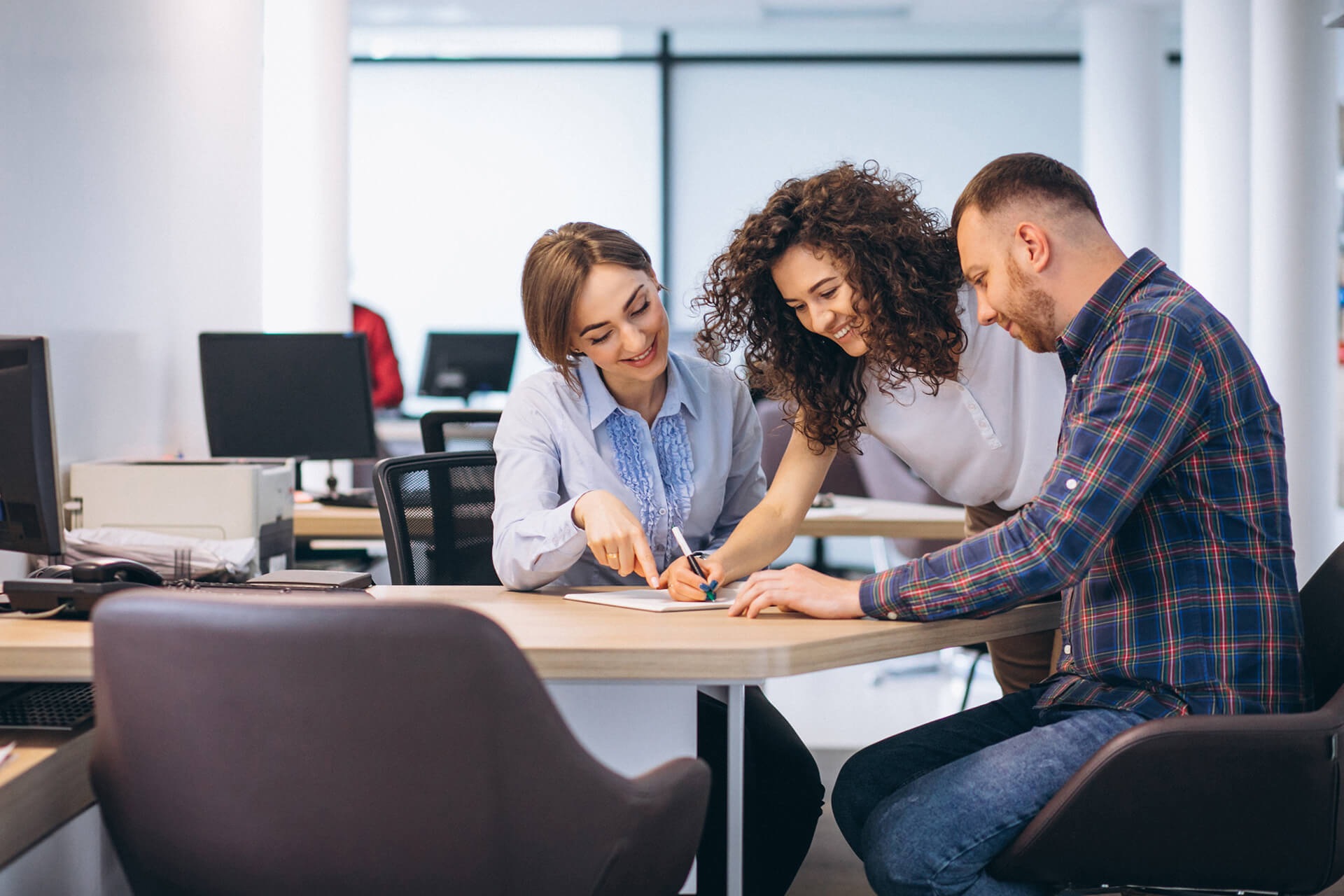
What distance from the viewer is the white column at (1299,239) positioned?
4617mm

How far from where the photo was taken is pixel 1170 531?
4.51ft

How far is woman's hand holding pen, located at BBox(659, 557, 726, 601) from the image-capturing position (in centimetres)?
166

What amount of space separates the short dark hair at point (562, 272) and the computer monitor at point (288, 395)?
4.93 feet

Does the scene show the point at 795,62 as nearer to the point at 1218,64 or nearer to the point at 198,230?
the point at 1218,64

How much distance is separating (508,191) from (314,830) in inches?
263

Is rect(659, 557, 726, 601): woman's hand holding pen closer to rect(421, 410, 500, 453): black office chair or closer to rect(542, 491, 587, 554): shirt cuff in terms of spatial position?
rect(542, 491, 587, 554): shirt cuff

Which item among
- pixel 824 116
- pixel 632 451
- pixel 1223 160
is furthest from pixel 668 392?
pixel 824 116

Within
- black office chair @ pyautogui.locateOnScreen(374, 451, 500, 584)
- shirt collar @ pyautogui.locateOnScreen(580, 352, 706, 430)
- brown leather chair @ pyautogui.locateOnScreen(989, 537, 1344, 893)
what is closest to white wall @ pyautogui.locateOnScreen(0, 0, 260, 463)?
→ black office chair @ pyautogui.locateOnScreen(374, 451, 500, 584)

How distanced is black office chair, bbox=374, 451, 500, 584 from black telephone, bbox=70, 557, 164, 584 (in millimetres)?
447

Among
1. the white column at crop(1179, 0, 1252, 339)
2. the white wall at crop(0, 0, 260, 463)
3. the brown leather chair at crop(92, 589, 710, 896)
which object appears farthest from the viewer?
the white column at crop(1179, 0, 1252, 339)

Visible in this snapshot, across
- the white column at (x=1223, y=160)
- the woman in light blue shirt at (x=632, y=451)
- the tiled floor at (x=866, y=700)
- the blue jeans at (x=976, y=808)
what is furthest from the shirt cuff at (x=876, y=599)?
the white column at (x=1223, y=160)

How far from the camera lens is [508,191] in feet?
24.1

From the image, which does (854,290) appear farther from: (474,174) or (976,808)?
(474,174)

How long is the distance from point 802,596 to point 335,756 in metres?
0.70
